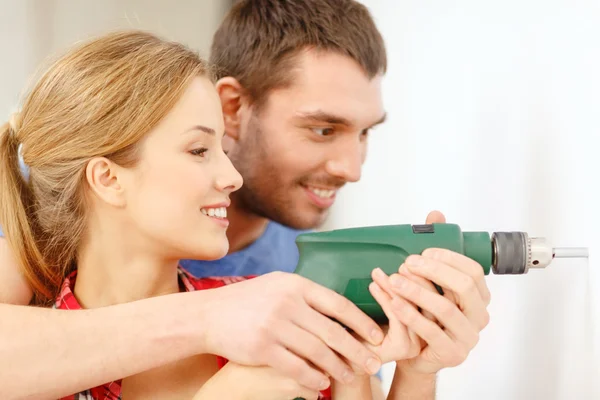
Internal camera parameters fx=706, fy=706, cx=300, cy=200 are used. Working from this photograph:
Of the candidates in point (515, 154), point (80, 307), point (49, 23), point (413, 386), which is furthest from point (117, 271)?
point (49, 23)

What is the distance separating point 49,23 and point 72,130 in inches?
41.7

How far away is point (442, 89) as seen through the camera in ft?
3.49

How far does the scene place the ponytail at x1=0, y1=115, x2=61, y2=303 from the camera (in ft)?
2.92

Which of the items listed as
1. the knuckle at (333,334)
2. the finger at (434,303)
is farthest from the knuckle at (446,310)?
the knuckle at (333,334)

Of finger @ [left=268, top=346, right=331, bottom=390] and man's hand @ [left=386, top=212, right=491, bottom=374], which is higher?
man's hand @ [left=386, top=212, right=491, bottom=374]

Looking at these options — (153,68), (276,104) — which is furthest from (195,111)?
(276,104)

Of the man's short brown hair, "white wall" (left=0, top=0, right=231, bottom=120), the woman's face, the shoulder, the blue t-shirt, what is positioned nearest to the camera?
the woman's face

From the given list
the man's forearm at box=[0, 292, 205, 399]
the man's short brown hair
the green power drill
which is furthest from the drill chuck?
the man's short brown hair

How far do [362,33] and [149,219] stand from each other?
465mm

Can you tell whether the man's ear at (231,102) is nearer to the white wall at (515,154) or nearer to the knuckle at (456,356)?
the white wall at (515,154)

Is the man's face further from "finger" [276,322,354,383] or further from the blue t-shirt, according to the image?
"finger" [276,322,354,383]

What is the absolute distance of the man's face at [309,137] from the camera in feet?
3.44

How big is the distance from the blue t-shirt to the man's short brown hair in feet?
0.99

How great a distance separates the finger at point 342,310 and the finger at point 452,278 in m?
0.07
